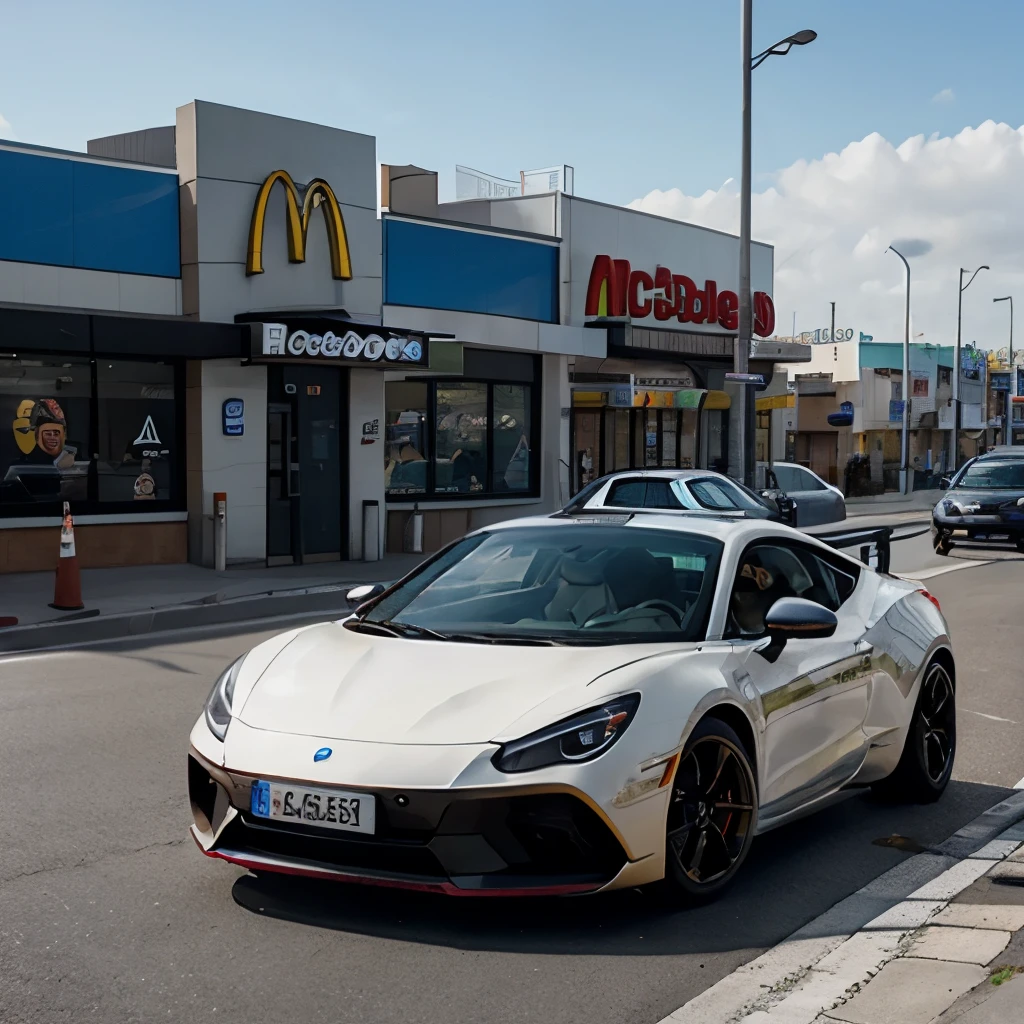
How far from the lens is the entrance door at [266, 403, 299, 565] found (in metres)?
19.2

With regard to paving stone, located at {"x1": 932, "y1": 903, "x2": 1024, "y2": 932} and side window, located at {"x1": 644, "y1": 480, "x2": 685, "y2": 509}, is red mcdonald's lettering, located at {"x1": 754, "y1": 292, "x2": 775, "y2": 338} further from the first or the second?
paving stone, located at {"x1": 932, "y1": 903, "x2": 1024, "y2": 932}

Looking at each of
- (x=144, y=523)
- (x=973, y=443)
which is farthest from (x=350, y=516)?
(x=973, y=443)

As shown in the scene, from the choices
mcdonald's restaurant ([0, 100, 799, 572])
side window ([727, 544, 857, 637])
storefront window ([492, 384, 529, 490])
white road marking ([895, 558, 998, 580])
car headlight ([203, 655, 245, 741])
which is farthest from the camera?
storefront window ([492, 384, 529, 490])

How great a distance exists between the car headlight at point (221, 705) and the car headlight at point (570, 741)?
1108mm

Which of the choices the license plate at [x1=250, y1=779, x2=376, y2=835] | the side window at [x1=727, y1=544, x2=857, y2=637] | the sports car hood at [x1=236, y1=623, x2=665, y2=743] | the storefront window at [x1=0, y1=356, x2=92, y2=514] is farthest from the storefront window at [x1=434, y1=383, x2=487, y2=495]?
the license plate at [x1=250, y1=779, x2=376, y2=835]

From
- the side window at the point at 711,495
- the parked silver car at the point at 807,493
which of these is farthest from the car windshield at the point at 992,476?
the side window at the point at 711,495

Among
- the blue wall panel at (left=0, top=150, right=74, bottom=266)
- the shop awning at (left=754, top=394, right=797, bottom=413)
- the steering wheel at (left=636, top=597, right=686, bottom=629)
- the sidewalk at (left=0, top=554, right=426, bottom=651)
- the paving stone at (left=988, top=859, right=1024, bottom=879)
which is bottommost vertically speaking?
the sidewalk at (left=0, top=554, right=426, bottom=651)

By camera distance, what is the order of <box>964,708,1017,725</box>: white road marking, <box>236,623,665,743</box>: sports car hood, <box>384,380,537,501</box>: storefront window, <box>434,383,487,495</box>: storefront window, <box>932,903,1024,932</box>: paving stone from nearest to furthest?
<box>236,623,665,743</box>: sports car hood
<box>932,903,1024,932</box>: paving stone
<box>964,708,1017,725</box>: white road marking
<box>384,380,537,501</box>: storefront window
<box>434,383,487,495</box>: storefront window

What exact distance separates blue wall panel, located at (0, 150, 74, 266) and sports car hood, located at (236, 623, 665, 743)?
13.0 m

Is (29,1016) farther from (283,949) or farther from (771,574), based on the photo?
(771,574)

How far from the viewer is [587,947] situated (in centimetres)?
436

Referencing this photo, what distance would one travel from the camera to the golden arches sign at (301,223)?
60.5ft

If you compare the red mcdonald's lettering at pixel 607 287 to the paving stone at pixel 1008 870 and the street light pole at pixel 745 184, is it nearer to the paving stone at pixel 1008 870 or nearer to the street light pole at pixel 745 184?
the street light pole at pixel 745 184

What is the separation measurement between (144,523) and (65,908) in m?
13.8
